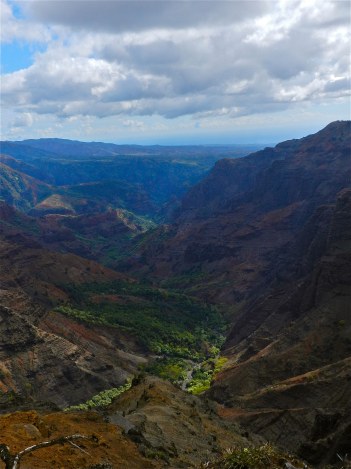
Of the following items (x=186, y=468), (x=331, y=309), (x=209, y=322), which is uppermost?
(x=186, y=468)

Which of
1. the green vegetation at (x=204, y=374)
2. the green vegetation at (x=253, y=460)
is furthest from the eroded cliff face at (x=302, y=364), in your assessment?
the green vegetation at (x=253, y=460)

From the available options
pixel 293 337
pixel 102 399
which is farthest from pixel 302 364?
pixel 102 399

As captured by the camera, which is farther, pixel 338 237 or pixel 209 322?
pixel 209 322

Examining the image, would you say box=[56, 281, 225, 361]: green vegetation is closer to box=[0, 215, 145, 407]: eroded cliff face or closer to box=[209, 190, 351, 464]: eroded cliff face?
box=[0, 215, 145, 407]: eroded cliff face

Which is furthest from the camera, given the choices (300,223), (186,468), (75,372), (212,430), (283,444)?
(300,223)

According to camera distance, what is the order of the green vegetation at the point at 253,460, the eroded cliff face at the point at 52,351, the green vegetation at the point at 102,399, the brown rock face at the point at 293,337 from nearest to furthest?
the green vegetation at the point at 253,460
the brown rock face at the point at 293,337
the green vegetation at the point at 102,399
the eroded cliff face at the point at 52,351

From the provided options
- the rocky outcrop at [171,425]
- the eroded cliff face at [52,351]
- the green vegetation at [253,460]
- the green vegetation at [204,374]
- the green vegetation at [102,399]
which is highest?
the green vegetation at [253,460]

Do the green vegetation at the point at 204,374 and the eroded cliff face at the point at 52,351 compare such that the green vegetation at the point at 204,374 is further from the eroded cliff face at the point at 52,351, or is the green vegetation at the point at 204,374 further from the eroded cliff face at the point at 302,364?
the eroded cliff face at the point at 52,351

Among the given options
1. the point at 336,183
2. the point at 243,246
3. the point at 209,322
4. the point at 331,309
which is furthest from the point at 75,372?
the point at 336,183

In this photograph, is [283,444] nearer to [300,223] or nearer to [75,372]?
[75,372]
